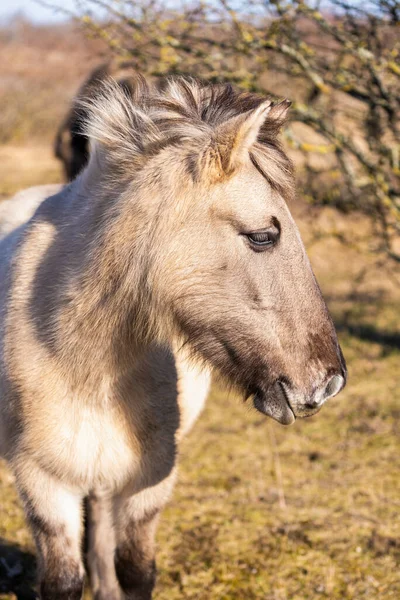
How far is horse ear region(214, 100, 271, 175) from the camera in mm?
2096

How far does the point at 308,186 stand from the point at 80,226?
429 centimetres

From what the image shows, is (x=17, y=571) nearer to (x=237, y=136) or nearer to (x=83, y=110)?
(x=83, y=110)

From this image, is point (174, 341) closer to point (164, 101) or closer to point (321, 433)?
point (164, 101)

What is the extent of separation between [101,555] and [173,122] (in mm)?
2295

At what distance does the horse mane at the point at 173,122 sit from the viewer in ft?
7.40

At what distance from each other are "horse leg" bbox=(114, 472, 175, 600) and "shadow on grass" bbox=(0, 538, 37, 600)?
78cm

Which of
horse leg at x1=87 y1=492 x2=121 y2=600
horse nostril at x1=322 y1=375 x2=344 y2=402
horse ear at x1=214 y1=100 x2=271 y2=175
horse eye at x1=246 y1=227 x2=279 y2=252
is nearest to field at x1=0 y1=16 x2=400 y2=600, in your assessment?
horse leg at x1=87 y1=492 x2=121 y2=600

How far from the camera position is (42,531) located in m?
2.69

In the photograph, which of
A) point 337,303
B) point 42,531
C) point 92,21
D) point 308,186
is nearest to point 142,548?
point 42,531

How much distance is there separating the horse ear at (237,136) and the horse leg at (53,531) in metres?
1.47

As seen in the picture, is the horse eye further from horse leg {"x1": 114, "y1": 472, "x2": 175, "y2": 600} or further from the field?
the field

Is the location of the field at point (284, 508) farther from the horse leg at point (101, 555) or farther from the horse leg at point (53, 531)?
the horse leg at point (53, 531)

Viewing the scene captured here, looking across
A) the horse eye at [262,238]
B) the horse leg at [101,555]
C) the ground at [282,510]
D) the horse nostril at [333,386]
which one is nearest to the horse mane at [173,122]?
the horse eye at [262,238]

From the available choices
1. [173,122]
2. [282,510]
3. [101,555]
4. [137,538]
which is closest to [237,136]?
[173,122]
